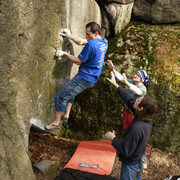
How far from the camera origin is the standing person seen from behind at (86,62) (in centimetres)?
468

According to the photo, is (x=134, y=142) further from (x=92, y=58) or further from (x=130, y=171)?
(x=92, y=58)

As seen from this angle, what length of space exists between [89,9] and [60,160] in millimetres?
3951

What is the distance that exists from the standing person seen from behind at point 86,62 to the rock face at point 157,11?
10.9 ft

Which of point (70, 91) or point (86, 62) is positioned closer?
point (86, 62)

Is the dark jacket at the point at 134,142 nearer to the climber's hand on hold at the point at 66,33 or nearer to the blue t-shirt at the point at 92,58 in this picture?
the blue t-shirt at the point at 92,58

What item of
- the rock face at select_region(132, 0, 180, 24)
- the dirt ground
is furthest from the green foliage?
the rock face at select_region(132, 0, 180, 24)

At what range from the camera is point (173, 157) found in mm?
5895

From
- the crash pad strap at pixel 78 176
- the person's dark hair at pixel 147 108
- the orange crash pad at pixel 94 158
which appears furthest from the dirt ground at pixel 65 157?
the person's dark hair at pixel 147 108

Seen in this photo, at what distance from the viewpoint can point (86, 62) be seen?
4.87 m

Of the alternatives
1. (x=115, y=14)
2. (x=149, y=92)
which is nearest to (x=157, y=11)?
(x=115, y=14)

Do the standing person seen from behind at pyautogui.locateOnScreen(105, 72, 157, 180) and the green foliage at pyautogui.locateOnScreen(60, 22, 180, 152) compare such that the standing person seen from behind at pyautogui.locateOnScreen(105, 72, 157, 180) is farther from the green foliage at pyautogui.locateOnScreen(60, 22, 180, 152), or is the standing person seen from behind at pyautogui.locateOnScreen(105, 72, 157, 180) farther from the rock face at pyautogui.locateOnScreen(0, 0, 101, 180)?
the green foliage at pyautogui.locateOnScreen(60, 22, 180, 152)

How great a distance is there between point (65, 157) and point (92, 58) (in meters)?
2.75

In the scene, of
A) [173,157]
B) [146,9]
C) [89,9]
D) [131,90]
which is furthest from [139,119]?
[146,9]

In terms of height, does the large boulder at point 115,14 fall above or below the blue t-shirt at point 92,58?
above
